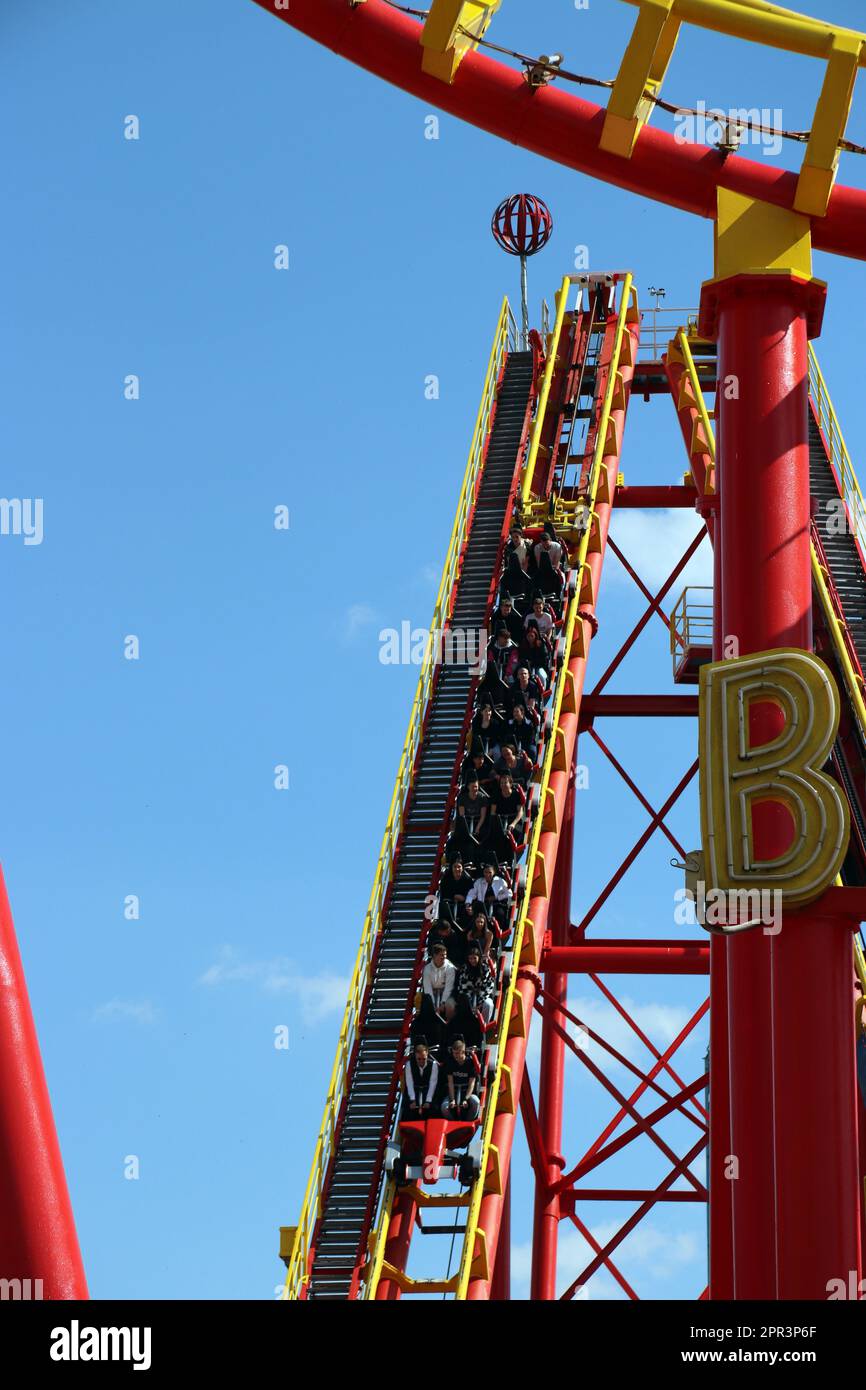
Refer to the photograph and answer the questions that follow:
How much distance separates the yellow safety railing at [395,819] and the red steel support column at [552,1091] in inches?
53.1

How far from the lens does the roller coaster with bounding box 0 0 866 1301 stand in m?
8.48

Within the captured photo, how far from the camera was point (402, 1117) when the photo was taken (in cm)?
1296

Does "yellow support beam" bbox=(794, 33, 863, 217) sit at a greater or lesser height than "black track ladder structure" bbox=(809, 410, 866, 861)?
lesser

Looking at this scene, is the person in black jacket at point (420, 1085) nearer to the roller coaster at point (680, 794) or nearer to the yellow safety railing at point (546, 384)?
the roller coaster at point (680, 794)

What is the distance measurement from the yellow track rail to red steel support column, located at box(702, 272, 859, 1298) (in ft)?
12.0

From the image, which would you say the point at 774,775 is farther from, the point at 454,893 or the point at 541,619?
the point at 541,619

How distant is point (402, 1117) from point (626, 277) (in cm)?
1148

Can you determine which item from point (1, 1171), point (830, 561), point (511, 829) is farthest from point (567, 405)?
point (1, 1171)

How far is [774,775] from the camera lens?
859cm

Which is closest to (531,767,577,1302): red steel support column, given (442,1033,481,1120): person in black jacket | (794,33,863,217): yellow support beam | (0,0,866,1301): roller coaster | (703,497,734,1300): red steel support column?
(0,0,866,1301): roller coaster

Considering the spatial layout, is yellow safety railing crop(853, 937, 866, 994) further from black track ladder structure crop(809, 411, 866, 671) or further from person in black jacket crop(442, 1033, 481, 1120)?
person in black jacket crop(442, 1033, 481, 1120)

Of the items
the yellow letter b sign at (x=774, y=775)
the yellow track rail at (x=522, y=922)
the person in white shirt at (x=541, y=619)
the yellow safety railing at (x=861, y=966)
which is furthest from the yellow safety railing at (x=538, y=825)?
the yellow letter b sign at (x=774, y=775)
